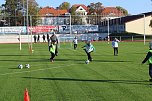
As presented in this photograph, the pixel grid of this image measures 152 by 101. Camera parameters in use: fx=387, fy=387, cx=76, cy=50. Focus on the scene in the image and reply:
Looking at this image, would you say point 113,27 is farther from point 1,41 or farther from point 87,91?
point 87,91

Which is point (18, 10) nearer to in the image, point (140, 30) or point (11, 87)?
point (140, 30)

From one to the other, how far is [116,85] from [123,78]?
78.6 inches

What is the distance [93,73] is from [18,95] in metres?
6.45

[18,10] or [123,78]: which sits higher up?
[18,10]

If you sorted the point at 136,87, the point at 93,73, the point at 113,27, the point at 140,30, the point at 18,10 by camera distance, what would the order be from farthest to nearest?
the point at 18,10 → the point at 113,27 → the point at 140,30 → the point at 93,73 → the point at 136,87

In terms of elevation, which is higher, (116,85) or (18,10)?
(18,10)

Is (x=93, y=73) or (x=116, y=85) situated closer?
(x=116, y=85)

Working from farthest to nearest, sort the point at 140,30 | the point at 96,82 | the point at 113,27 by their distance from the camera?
the point at 113,27
the point at 140,30
the point at 96,82

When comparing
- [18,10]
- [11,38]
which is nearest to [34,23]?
[18,10]

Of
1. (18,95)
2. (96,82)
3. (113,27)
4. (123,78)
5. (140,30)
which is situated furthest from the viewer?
(113,27)

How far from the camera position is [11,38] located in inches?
3376

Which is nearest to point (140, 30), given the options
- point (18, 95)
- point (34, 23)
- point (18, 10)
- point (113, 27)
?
point (113, 27)

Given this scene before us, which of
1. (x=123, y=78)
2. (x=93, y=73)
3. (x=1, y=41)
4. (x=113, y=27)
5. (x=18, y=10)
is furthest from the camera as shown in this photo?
(x=18, y=10)

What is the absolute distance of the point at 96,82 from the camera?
49.8ft
